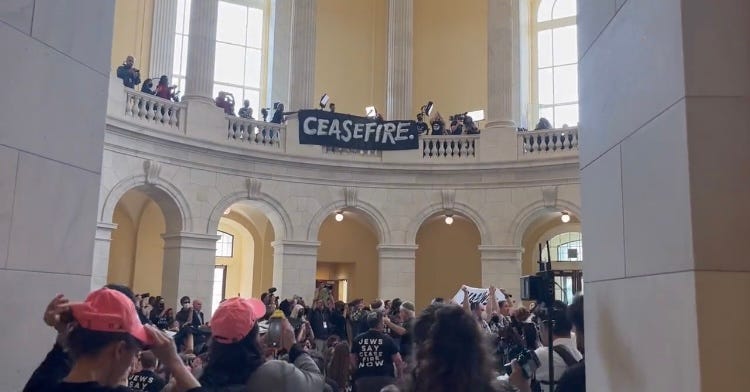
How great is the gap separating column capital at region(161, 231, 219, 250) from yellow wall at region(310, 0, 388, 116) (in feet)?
31.9

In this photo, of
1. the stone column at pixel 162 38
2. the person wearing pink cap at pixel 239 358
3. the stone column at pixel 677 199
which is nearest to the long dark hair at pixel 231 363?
the person wearing pink cap at pixel 239 358

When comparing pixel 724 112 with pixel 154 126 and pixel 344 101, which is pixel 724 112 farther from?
pixel 344 101

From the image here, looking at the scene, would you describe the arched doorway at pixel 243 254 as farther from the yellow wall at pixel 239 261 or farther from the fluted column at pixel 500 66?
the fluted column at pixel 500 66

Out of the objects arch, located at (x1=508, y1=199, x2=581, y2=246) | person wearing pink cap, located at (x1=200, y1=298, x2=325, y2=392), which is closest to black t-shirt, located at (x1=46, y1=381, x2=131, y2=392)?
person wearing pink cap, located at (x1=200, y1=298, x2=325, y2=392)

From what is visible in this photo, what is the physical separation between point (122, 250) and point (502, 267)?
11.1 m

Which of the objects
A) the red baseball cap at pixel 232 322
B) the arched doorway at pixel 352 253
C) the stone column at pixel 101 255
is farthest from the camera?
the arched doorway at pixel 352 253

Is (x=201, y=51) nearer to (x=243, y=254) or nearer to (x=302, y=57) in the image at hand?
(x=302, y=57)

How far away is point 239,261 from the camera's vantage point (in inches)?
920

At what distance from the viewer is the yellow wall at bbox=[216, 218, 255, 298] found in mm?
22891

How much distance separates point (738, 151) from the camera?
114 inches

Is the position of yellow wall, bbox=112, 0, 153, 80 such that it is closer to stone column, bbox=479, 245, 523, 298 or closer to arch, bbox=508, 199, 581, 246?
stone column, bbox=479, 245, 523, 298

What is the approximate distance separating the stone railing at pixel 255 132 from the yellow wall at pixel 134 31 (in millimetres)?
4785

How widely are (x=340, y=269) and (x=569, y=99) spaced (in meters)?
10.5

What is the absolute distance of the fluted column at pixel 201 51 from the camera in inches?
722
